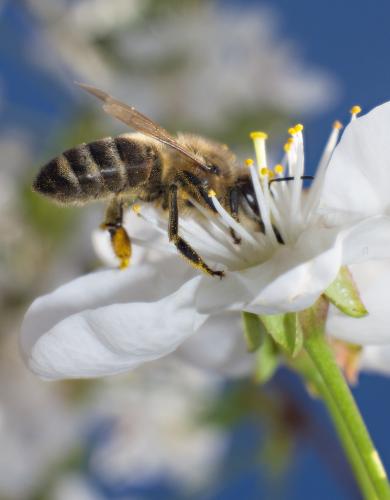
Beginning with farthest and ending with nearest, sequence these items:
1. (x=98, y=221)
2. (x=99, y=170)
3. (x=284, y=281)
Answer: (x=98, y=221)
(x=99, y=170)
(x=284, y=281)

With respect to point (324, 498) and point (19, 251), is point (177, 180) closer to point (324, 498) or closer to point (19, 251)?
point (19, 251)

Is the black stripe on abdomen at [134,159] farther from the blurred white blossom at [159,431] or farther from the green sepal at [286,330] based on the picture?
the blurred white blossom at [159,431]

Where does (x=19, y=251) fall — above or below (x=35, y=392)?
above

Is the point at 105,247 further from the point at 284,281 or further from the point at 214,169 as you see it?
the point at 284,281

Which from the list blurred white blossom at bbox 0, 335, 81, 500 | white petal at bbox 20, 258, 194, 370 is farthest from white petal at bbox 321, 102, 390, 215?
blurred white blossom at bbox 0, 335, 81, 500

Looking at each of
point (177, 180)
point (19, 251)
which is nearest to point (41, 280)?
point (19, 251)

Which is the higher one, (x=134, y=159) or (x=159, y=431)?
(x=134, y=159)

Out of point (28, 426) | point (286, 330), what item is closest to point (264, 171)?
point (286, 330)
